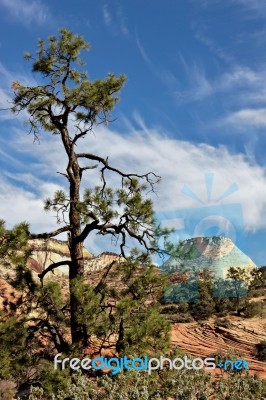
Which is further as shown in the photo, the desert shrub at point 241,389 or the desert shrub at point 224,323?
the desert shrub at point 224,323

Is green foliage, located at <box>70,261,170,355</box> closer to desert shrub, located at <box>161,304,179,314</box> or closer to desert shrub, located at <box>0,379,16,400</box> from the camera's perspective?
desert shrub, located at <box>0,379,16,400</box>

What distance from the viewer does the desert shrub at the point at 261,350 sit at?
1658 cm

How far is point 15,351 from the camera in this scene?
25.8 feet

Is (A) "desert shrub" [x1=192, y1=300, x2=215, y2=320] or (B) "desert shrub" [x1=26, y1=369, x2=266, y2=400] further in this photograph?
(A) "desert shrub" [x1=192, y1=300, x2=215, y2=320]

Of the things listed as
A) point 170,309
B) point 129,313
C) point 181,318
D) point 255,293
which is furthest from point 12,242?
point 255,293

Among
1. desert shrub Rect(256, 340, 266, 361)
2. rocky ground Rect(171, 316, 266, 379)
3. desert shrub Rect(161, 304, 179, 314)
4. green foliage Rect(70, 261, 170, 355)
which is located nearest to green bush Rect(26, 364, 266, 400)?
green foliage Rect(70, 261, 170, 355)

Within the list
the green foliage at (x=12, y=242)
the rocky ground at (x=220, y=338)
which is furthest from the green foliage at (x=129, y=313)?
the rocky ground at (x=220, y=338)

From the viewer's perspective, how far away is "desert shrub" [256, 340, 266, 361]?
16.6 metres

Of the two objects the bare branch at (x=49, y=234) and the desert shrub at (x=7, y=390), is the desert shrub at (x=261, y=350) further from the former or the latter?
the bare branch at (x=49, y=234)

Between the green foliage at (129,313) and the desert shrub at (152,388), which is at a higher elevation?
the green foliage at (129,313)

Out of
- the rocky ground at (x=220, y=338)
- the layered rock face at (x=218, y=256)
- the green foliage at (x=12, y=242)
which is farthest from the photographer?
the layered rock face at (x=218, y=256)

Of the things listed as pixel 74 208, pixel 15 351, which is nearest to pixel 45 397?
pixel 15 351

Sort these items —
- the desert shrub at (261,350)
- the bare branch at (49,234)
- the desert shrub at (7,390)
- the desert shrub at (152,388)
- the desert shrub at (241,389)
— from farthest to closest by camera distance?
the desert shrub at (261,350) → the desert shrub at (7,390) → the desert shrub at (241,389) → the bare branch at (49,234) → the desert shrub at (152,388)

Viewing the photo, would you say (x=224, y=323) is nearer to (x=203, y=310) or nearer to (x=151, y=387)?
(x=203, y=310)
